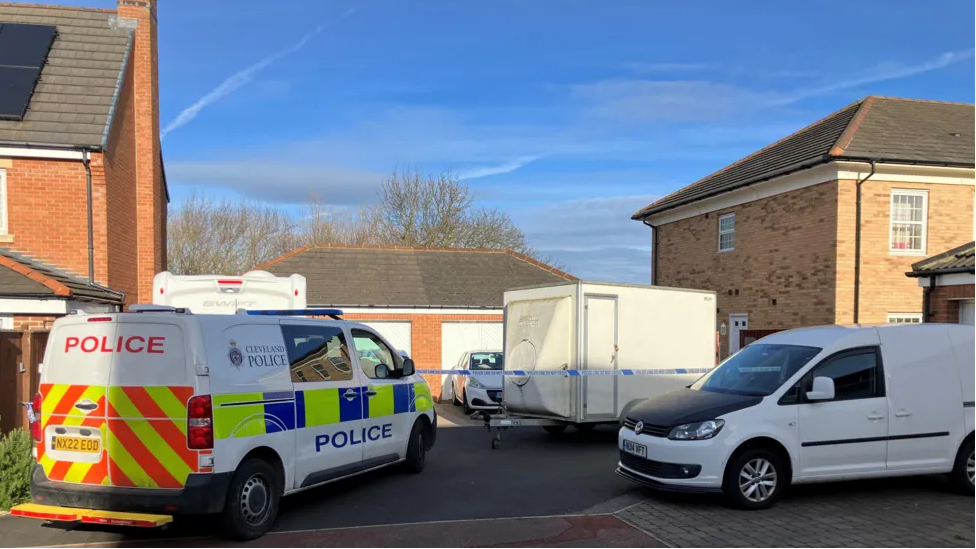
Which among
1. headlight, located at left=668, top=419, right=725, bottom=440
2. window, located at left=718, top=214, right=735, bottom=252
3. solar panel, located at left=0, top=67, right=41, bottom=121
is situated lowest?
headlight, located at left=668, top=419, right=725, bottom=440

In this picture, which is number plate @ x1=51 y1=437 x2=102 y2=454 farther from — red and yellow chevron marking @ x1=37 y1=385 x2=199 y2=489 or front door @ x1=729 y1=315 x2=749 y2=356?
front door @ x1=729 y1=315 x2=749 y2=356

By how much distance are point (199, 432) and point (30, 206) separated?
399 inches

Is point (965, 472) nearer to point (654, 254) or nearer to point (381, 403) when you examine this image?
point (381, 403)

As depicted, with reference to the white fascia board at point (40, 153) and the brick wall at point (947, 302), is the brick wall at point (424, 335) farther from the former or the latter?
the brick wall at point (947, 302)

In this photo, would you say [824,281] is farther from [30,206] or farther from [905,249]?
[30,206]

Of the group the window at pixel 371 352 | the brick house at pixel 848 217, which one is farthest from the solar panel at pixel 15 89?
the brick house at pixel 848 217

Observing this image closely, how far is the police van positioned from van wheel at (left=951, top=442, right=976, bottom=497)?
671cm

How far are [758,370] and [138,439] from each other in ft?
20.3

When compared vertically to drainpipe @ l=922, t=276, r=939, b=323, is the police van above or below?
below

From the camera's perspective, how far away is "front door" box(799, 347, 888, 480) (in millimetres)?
7125

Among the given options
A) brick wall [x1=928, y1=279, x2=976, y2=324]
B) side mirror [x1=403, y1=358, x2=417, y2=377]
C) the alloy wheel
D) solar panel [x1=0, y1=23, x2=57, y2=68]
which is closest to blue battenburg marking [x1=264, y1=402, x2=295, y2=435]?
side mirror [x1=403, y1=358, x2=417, y2=377]

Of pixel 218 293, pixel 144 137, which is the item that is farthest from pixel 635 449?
pixel 144 137

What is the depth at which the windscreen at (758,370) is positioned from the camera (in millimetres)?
7406

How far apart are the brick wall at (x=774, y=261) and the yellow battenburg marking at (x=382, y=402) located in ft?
36.6
